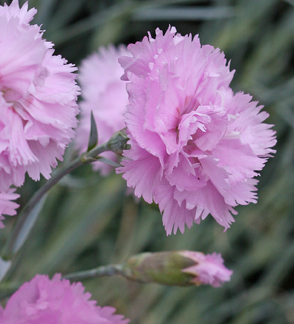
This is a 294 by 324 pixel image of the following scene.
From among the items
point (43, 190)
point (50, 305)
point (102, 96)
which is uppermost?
point (102, 96)

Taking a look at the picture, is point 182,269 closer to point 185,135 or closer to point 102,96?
point 185,135

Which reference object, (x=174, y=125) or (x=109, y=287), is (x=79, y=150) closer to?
(x=174, y=125)

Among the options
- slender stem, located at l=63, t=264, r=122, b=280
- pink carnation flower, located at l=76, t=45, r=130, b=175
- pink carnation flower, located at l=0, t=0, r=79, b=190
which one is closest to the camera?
pink carnation flower, located at l=0, t=0, r=79, b=190

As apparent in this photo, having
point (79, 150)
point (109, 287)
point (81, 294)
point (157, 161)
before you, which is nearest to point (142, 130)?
point (157, 161)

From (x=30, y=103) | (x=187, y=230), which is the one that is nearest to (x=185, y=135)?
(x=30, y=103)

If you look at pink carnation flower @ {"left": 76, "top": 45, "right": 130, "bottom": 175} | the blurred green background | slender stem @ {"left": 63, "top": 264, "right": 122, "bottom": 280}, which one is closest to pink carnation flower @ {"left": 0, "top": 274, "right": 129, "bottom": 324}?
slender stem @ {"left": 63, "top": 264, "right": 122, "bottom": 280}

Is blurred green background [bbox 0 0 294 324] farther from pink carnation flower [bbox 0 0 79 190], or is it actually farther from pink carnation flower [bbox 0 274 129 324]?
pink carnation flower [bbox 0 0 79 190]

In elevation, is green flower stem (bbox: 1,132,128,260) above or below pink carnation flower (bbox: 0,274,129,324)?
above
